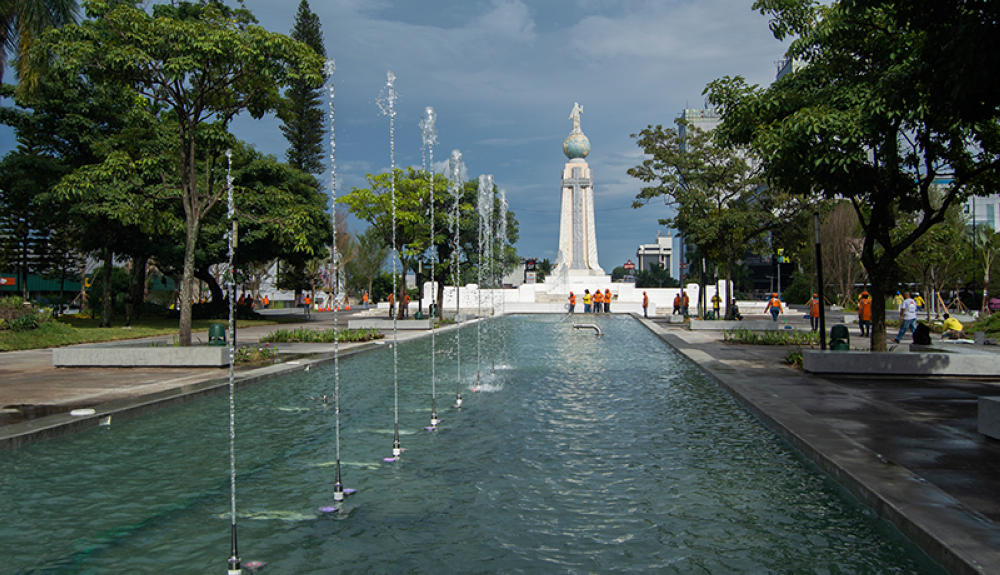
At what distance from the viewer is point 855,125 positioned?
447 inches

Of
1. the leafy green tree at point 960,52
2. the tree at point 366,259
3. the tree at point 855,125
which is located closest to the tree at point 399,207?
the tree at point 855,125

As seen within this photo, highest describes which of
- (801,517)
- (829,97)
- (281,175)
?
(281,175)

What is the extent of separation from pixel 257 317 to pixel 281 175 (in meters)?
8.40

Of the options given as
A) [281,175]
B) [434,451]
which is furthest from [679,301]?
[434,451]

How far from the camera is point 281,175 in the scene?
34.9 meters

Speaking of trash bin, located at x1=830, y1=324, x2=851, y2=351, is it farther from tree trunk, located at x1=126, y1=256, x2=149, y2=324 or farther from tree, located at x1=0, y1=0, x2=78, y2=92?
tree trunk, located at x1=126, y1=256, x2=149, y2=324

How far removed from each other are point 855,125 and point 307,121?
45.4 metres

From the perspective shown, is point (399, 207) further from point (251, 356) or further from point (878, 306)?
point (878, 306)

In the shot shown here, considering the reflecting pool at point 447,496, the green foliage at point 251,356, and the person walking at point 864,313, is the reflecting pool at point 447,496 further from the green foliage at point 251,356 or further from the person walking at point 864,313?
the person walking at point 864,313

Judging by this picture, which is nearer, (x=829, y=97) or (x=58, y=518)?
(x=58, y=518)

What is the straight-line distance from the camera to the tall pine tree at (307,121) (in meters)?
49.3

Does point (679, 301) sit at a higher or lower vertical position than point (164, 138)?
lower

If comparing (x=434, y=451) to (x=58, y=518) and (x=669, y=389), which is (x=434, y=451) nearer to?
(x=58, y=518)

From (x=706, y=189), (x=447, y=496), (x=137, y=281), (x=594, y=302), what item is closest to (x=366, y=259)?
(x=594, y=302)
